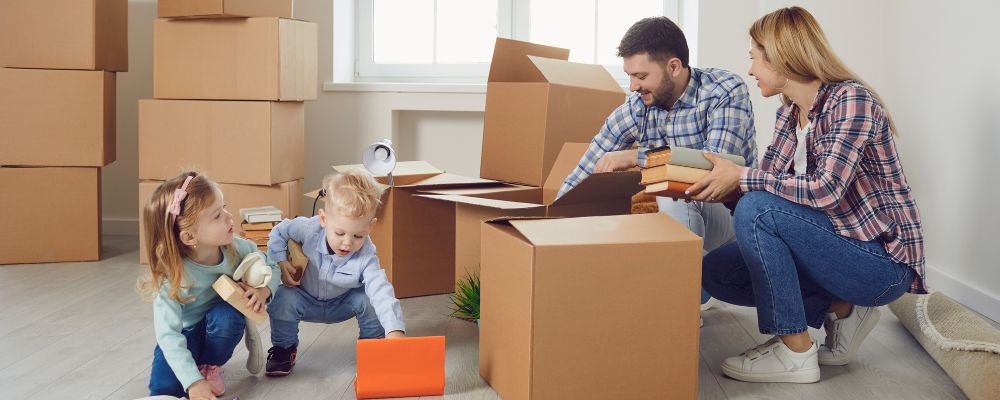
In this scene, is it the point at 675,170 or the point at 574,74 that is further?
the point at 574,74

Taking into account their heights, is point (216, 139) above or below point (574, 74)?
below

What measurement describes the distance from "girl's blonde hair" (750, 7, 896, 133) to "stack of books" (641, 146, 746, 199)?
0.76 feet

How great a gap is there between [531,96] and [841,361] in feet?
3.88

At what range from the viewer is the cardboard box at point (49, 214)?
10.4 ft

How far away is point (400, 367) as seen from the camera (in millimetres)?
1790

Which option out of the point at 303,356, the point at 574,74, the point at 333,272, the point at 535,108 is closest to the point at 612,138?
the point at 535,108

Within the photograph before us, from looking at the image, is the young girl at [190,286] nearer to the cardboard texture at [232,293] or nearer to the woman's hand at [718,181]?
the cardboard texture at [232,293]

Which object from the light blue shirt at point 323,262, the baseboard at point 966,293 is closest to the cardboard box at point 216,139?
the light blue shirt at point 323,262

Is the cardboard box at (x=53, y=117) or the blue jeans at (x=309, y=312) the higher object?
the cardboard box at (x=53, y=117)

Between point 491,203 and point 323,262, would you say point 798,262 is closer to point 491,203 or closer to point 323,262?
point 491,203

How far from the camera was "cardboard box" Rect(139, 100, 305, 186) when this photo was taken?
122 inches

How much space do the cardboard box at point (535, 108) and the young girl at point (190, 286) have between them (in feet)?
3.70

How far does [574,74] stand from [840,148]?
48.1 inches

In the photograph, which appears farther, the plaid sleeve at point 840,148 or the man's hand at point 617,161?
the man's hand at point 617,161
